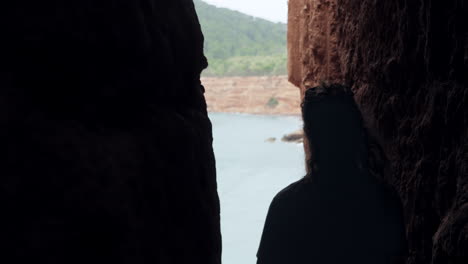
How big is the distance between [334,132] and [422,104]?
78cm

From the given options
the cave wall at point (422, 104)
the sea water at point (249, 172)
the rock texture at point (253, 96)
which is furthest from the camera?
the rock texture at point (253, 96)

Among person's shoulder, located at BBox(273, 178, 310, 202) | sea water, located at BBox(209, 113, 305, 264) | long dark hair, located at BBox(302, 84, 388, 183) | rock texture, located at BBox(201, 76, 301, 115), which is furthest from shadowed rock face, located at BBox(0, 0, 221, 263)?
rock texture, located at BBox(201, 76, 301, 115)

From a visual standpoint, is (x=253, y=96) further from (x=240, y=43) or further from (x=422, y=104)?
(x=422, y=104)

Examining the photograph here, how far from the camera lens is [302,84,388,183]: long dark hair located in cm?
189

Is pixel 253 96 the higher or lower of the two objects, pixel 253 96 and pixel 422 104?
the lower

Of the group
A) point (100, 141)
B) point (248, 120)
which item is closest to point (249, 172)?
point (248, 120)

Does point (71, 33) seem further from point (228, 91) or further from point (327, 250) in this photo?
point (228, 91)

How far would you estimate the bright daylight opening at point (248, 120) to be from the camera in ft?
34.8

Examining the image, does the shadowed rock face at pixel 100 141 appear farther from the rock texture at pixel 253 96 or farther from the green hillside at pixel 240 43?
the green hillside at pixel 240 43

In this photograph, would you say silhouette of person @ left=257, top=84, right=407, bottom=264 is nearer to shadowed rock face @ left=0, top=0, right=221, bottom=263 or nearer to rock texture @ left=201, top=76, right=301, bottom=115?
shadowed rock face @ left=0, top=0, right=221, bottom=263

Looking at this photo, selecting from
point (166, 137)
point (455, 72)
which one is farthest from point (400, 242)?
point (166, 137)

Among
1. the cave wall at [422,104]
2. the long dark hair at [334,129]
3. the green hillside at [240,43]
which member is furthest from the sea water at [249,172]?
the long dark hair at [334,129]

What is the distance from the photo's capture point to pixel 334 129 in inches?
74.4

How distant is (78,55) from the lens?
66.7 inches
